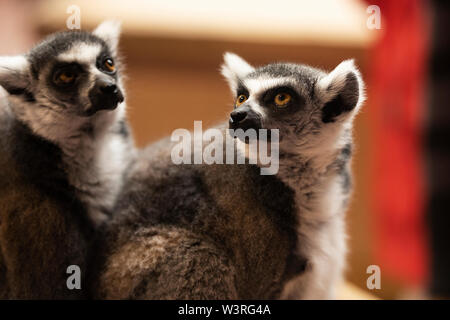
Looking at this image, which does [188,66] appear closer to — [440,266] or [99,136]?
[99,136]

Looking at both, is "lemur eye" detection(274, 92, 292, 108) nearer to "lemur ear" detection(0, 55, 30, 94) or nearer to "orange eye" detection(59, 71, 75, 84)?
"orange eye" detection(59, 71, 75, 84)

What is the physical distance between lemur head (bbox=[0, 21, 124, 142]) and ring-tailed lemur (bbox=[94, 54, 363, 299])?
36 centimetres

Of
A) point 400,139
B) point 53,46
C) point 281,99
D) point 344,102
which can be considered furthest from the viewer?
point 400,139

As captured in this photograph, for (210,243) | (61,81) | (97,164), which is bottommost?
(210,243)

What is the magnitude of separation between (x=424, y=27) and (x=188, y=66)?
1.25 meters

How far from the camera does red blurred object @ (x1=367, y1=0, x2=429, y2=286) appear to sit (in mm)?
2199

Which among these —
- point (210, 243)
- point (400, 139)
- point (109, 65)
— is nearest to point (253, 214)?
point (210, 243)

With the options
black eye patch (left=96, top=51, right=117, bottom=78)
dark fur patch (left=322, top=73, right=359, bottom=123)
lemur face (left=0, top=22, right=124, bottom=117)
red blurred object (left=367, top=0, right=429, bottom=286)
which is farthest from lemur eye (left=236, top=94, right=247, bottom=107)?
red blurred object (left=367, top=0, right=429, bottom=286)

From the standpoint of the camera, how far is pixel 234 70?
161 cm

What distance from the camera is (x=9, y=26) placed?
2588mm

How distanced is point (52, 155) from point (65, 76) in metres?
0.27

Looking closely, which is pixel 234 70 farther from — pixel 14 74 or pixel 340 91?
pixel 14 74

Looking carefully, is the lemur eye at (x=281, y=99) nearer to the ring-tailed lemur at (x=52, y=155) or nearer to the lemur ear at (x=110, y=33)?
the ring-tailed lemur at (x=52, y=155)
